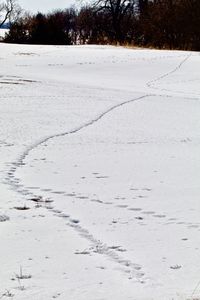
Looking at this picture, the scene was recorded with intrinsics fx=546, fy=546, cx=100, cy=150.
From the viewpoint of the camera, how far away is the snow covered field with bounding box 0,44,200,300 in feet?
10.7

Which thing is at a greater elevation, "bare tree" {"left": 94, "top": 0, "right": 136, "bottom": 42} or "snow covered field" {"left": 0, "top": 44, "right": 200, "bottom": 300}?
"bare tree" {"left": 94, "top": 0, "right": 136, "bottom": 42}

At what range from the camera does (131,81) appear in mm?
16984

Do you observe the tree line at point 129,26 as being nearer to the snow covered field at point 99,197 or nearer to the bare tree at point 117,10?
the bare tree at point 117,10

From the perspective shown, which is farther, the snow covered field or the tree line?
the tree line

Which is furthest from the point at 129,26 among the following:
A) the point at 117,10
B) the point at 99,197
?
the point at 99,197

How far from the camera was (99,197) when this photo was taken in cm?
507

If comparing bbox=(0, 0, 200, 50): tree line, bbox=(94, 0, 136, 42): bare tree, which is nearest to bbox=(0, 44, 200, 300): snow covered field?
bbox=(0, 0, 200, 50): tree line

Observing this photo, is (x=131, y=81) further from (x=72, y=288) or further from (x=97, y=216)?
(x=72, y=288)

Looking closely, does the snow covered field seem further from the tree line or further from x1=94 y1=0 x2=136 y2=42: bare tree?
x1=94 y1=0 x2=136 y2=42: bare tree

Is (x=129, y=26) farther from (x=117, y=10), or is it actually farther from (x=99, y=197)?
(x=99, y=197)

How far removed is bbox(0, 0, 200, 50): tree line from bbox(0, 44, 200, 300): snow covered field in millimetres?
20908

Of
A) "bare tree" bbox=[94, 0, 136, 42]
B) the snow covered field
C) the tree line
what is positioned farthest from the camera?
"bare tree" bbox=[94, 0, 136, 42]

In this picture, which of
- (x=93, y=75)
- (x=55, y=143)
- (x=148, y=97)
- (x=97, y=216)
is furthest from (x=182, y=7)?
(x=97, y=216)

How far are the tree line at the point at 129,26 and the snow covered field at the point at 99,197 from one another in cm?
2091
